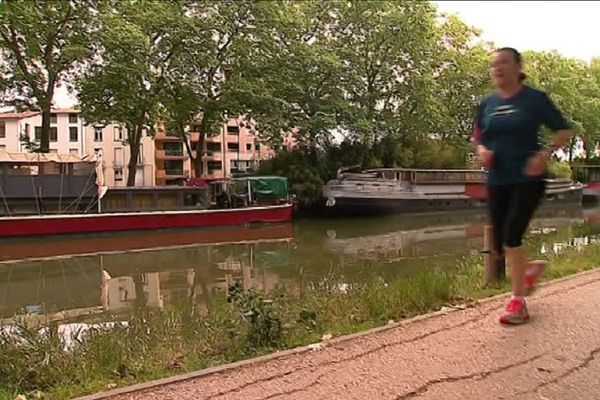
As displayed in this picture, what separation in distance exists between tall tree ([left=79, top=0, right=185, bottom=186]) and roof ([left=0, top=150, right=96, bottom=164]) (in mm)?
3095

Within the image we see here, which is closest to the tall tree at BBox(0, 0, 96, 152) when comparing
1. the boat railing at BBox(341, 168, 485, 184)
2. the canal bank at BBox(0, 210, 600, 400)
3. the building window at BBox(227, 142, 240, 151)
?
the canal bank at BBox(0, 210, 600, 400)

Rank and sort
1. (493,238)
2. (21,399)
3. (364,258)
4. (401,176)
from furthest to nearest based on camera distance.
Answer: (401,176) < (364,258) < (493,238) < (21,399)

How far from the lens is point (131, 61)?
2730 cm

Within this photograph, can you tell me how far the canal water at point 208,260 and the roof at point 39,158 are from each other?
330cm

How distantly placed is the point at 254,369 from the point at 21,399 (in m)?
1.43

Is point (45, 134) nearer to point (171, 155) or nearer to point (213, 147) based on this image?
point (171, 155)

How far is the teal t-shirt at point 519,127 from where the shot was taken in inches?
166

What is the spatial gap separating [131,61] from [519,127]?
25226 mm

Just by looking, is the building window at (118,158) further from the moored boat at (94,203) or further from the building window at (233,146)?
the moored boat at (94,203)

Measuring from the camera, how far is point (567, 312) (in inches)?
201

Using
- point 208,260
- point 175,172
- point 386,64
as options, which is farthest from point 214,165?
point 208,260

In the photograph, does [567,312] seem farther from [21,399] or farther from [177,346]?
[21,399]

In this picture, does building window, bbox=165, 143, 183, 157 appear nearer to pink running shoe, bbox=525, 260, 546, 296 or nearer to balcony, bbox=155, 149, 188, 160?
balcony, bbox=155, 149, 188, 160

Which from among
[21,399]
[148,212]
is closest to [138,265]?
[148,212]
